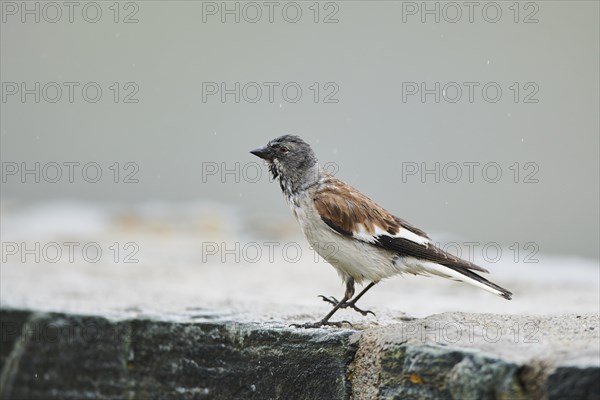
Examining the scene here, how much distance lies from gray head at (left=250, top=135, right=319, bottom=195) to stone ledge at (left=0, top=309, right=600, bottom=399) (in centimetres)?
98

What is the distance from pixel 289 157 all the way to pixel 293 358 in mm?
1396

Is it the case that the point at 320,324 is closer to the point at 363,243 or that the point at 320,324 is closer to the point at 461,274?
the point at 363,243

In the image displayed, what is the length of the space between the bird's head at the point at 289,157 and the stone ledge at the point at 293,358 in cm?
104

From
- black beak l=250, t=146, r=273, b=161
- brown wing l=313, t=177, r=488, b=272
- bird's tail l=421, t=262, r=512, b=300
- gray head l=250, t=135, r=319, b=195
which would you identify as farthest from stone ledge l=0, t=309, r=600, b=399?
black beak l=250, t=146, r=273, b=161

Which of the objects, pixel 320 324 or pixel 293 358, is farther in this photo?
pixel 320 324

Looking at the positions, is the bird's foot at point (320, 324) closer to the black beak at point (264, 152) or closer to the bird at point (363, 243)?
the bird at point (363, 243)

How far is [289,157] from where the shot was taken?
5.08 metres

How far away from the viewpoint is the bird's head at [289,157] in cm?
503

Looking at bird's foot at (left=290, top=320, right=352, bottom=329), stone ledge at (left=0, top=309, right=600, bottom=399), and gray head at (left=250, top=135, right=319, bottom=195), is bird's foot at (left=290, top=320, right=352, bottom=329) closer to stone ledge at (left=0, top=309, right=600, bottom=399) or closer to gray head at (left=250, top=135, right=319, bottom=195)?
stone ledge at (left=0, top=309, right=600, bottom=399)

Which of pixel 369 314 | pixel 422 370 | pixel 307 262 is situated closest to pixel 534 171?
pixel 307 262

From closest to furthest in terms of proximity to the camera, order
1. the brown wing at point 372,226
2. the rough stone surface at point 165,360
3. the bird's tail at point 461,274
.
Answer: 1. the rough stone surface at point 165,360
2. the bird's tail at point 461,274
3. the brown wing at point 372,226

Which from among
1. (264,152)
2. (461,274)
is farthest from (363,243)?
(264,152)

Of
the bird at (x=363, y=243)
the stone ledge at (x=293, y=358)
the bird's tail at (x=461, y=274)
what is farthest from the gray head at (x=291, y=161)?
the stone ledge at (x=293, y=358)

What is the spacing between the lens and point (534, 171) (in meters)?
14.6
